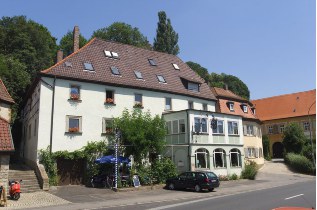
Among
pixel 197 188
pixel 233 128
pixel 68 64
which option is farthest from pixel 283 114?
pixel 68 64

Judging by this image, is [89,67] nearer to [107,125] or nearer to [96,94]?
[96,94]

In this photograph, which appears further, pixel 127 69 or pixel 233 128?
pixel 233 128

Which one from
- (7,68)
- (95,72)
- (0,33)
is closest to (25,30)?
(0,33)

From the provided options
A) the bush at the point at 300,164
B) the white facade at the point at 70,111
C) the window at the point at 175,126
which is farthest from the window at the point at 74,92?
the bush at the point at 300,164

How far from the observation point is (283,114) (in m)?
61.7

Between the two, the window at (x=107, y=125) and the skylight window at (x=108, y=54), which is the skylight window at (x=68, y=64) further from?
the window at (x=107, y=125)

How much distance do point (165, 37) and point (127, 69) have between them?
111ft

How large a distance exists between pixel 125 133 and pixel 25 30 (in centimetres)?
2953

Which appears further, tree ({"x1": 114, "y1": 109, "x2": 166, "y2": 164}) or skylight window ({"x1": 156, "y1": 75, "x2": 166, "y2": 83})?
skylight window ({"x1": 156, "y1": 75, "x2": 166, "y2": 83})

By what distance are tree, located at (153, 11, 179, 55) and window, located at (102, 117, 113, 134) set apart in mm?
37777

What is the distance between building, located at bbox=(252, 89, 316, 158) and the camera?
58625mm

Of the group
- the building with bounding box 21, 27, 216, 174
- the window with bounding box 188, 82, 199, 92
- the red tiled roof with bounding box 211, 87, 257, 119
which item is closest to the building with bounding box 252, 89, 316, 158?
the red tiled roof with bounding box 211, 87, 257, 119

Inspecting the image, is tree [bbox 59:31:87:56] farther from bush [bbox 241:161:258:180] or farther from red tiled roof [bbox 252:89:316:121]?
red tiled roof [bbox 252:89:316:121]

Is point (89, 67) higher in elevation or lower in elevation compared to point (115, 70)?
lower
